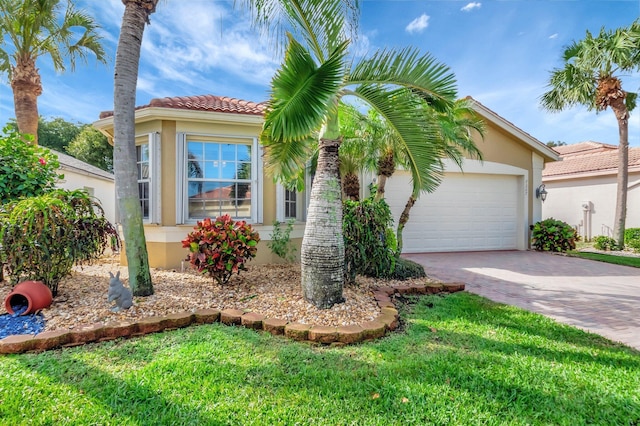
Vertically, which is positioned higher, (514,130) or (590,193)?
(514,130)

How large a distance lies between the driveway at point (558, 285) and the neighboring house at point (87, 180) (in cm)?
1532

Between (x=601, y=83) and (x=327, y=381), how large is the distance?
15769 millimetres

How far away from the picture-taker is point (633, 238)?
12.9m

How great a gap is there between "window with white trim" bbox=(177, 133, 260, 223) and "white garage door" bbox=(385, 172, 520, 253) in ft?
17.1

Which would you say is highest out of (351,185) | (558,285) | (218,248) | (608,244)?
(351,185)

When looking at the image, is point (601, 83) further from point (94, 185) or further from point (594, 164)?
point (94, 185)

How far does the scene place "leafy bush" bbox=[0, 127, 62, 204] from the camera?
546 cm

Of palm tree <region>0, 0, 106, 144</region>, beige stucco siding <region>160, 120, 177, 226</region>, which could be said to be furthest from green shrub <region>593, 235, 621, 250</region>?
palm tree <region>0, 0, 106, 144</region>

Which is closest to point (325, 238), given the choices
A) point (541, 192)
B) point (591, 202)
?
point (541, 192)

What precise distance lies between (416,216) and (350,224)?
6158 mm

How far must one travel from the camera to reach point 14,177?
5566 mm

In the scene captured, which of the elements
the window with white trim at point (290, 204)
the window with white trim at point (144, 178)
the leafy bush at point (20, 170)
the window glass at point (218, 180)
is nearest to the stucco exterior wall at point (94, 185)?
the window with white trim at point (144, 178)

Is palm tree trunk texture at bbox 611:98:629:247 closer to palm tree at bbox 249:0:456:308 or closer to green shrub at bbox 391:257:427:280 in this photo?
green shrub at bbox 391:257:427:280

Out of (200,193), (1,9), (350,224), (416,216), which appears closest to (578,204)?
(416,216)
